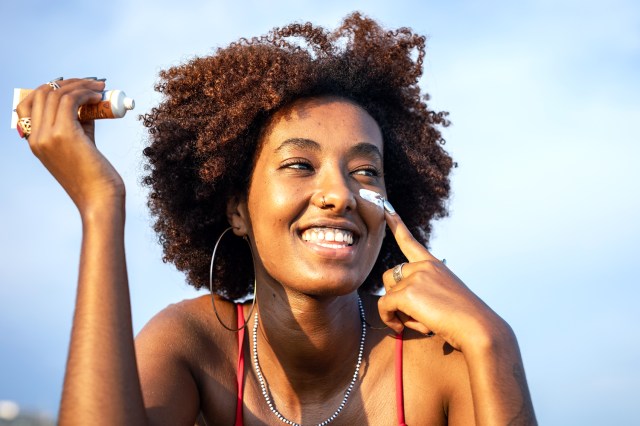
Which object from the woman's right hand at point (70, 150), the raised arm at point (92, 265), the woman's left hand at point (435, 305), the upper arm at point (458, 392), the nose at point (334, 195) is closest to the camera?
the raised arm at point (92, 265)

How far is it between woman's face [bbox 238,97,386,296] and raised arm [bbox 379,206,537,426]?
31 cm

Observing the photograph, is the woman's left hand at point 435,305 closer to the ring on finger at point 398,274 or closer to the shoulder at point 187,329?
the ring on finger at point 398,274

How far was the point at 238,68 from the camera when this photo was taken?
18.0ft

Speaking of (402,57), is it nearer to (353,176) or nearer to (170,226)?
(353,176)

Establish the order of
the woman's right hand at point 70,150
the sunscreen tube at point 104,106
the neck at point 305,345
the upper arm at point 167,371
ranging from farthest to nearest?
1. the neck at point 305,345
2. the upper arm at point 167,371
3. the sunscreen tube at point 104,106
4. the woman's right hand at point 70,150

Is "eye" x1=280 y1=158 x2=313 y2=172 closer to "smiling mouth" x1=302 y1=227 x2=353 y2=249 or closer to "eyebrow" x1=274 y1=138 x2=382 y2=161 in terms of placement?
"eyebrow" x1=274 y1=138 x2=382 y2=161

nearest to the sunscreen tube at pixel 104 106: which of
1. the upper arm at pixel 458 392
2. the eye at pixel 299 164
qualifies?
the eye at pixel 299 164

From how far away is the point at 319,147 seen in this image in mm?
4934

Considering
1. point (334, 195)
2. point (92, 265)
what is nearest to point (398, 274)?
point (334, 195)

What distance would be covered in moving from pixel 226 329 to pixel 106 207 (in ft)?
4.84

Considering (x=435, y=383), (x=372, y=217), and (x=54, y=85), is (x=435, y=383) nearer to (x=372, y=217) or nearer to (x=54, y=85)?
(x=372, y=217)

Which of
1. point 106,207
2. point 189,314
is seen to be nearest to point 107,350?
point 106,207

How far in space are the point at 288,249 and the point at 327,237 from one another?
226 millimetres

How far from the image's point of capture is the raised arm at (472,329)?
4281mm
